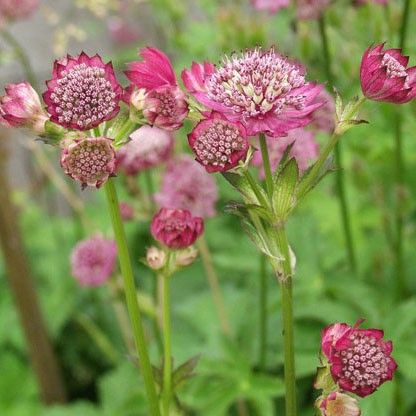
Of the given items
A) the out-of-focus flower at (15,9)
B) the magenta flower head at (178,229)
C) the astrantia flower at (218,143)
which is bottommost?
the magenta flower head at (178,229)

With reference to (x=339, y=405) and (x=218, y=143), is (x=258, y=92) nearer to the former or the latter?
(x=218, y=143)

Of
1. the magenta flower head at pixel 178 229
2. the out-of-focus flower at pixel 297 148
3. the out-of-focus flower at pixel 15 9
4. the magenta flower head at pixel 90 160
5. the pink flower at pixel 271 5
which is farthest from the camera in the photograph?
the out-of-focus flower at pixel 15 9

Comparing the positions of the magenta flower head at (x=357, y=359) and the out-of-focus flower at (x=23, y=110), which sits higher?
the out-of-focus flower at (x=23, y=110)

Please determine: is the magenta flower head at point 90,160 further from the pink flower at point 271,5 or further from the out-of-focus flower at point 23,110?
the pink flower at point 271,5

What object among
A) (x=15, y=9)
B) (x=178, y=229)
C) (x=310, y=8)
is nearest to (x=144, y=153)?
(x=310, y=8)

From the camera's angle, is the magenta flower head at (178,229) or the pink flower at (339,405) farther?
the magenta flower head at (178,229)

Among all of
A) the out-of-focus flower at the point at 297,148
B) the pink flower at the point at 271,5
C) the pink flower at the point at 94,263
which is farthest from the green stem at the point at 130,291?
the pink flower at the point at 271,5

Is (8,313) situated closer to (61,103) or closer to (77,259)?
(77,259)

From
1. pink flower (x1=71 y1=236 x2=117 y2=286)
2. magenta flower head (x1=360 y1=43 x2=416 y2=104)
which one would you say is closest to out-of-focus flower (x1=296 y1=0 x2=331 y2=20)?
pink flower (x1=71 y1=236 x2=117 y2=286)
